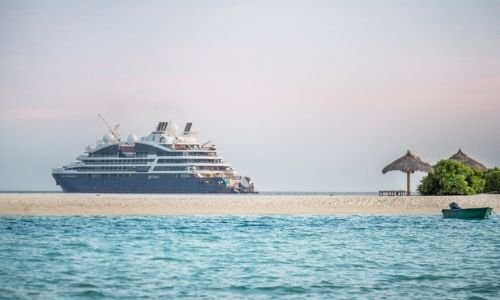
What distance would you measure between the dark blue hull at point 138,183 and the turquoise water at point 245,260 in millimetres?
70322

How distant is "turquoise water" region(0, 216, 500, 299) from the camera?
1925 centimetres

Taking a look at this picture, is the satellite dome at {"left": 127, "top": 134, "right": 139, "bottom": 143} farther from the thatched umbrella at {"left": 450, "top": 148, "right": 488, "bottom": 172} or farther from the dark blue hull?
the thatched umbrella at {"left": 450, "top": 148, "right": 488, "bottom": 172}

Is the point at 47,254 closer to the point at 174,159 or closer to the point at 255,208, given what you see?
the point at 255,208

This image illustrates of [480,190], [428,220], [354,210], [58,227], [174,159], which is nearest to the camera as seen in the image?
[58,227]

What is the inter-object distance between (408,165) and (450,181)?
5.33 metres

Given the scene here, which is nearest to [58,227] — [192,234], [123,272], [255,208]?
[192,234]

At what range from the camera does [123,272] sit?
21.9 meters

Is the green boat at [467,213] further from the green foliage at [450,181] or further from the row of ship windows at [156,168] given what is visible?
the row of ship windows at [156,168]

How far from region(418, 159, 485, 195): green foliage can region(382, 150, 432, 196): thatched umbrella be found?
85 cm

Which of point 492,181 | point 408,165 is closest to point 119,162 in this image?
point 408,165

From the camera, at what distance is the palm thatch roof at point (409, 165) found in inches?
2623

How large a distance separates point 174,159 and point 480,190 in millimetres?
56155

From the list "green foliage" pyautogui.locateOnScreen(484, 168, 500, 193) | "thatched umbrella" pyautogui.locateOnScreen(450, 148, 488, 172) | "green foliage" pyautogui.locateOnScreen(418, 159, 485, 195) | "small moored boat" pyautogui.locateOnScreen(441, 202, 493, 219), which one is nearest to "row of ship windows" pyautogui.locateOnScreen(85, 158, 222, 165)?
"thatched umbrella" pyautogui.locateOnScreen(450, 148, 488, 172)

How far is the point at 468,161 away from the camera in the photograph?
75.6 metres
